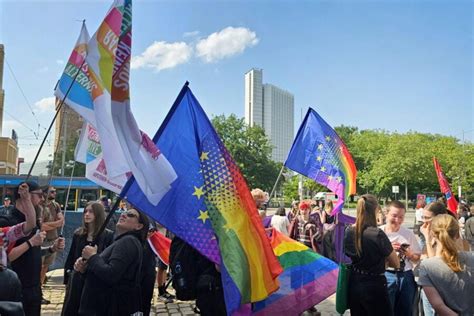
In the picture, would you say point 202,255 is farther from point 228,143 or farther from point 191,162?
point 228,143

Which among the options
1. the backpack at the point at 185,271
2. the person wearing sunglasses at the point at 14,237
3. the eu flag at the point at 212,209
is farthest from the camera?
the backpack at the point at 185,271

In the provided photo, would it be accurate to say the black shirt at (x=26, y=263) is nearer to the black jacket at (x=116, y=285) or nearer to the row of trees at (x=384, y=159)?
the black jacket at (x=116, y=285)

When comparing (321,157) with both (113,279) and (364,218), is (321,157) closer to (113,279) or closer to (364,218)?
(364,218)

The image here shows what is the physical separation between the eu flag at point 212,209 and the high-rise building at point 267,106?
101 meters

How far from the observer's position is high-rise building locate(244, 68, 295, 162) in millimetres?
109125

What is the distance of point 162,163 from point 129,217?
724mm

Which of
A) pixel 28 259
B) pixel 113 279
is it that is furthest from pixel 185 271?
pixel 28 259

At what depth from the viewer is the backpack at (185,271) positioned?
3.83m

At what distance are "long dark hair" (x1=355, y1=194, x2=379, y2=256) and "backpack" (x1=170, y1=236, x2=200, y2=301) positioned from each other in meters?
1.62

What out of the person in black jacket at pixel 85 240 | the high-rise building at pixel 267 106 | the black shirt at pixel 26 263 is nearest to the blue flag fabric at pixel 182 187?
the person in black jacket at pixel 85 240

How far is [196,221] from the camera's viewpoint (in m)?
3.76

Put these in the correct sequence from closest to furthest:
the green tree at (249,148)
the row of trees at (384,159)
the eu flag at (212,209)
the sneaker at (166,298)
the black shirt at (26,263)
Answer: the eu flag at (212,209), the black shirt at (26,263), the sneaker at (166,298), the row of trees at (384,159), the green tree at (249,148)

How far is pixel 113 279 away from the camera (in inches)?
134

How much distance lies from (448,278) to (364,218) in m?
1.11
